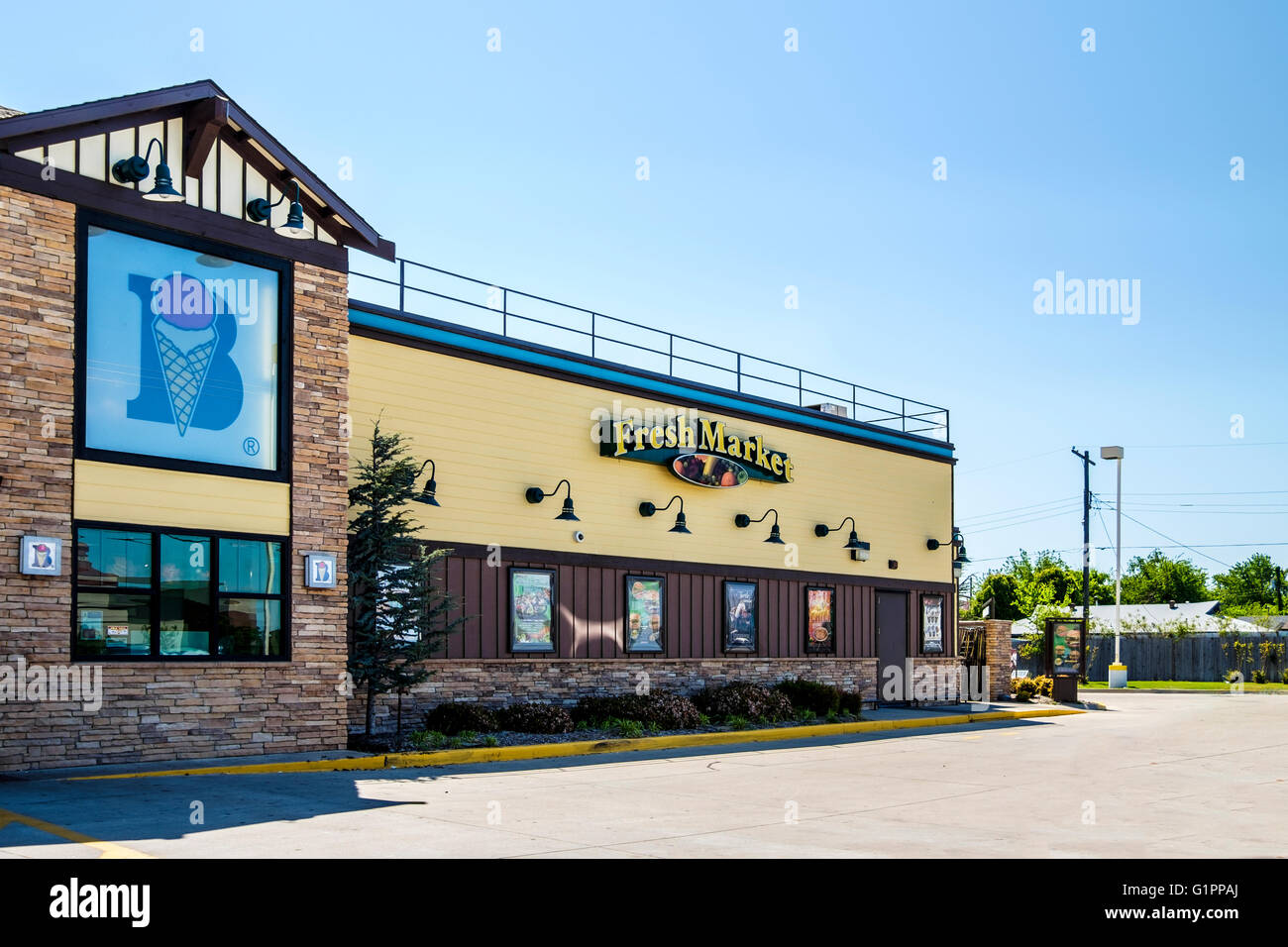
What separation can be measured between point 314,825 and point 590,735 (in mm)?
9773

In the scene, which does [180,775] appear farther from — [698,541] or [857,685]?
[857,685]

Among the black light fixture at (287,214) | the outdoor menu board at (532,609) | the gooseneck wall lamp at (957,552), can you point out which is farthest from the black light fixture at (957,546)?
the black light fixture at (287,214)

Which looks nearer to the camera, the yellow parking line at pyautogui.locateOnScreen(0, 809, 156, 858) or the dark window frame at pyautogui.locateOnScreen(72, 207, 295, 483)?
the yellow parking line at pyautogui.locateOnScreen(0, 809, 156, 858)

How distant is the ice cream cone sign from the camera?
53.9 feet

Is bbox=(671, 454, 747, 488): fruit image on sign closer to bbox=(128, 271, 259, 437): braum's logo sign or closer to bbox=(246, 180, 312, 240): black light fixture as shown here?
bbox=(246, 180, 312, 240): black light fixture

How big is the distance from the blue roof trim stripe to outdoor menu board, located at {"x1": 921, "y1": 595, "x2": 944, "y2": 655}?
3865 millimetres

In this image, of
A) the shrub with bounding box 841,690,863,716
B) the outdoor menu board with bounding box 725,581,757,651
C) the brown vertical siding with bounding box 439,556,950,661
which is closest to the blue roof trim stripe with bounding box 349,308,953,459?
the brown vertical siding with bounding box 439,556,950,661

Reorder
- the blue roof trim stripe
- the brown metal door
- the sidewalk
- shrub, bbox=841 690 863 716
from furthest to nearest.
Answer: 1. the brown metal door
2. shrub, bbox=841 690 863 716
3. the blue roof trim stripe
4. the sidewalk

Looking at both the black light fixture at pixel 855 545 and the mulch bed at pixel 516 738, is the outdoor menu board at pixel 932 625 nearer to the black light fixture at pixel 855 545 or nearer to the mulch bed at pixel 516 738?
the black light fixture at pixel 855 545

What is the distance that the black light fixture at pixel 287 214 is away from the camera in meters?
16.7

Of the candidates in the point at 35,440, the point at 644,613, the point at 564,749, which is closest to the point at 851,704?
the point at 644,613

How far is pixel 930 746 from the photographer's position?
21.6 metres

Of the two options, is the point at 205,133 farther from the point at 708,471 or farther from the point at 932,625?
the point at 932,625
